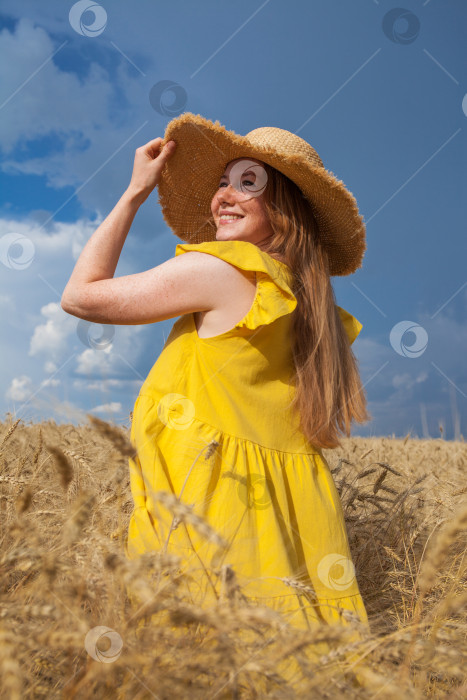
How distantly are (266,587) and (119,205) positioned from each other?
1.45 m

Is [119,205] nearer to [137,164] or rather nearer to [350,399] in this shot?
[137,164]

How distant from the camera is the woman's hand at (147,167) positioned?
80.7 inches

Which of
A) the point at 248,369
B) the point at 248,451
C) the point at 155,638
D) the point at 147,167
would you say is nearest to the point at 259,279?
the point at 248,369

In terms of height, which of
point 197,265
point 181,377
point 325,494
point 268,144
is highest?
point 268,144

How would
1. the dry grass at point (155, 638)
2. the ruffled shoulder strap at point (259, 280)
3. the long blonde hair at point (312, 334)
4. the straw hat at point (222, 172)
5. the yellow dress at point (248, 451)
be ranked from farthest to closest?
1. the straw hat at point (222, 172)
2. the long blonde hair at point (312, 334)
3. the ruffled shoulder strap at point (259, 280)
4. the yellow dress at point (248, 451)
5. the dry grass at point (155, 638)

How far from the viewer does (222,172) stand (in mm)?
2293

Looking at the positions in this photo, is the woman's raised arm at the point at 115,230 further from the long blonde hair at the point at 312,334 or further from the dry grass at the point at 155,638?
A: the dry grass at the point at 155,638

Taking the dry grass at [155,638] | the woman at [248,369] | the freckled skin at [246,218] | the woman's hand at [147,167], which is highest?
the woman's hand at [147,167]

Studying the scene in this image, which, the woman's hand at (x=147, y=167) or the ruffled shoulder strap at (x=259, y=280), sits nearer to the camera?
the ruffled shoulder strap at (x=259, y=280)

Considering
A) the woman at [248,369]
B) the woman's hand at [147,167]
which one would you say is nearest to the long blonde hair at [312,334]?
the woman at [248,369]

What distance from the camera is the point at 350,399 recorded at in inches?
82.0

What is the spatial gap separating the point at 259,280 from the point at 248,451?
0.57 meters

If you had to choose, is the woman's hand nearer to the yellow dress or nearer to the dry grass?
the yellow dress

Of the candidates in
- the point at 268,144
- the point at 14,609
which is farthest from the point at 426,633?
the point at 268,144
